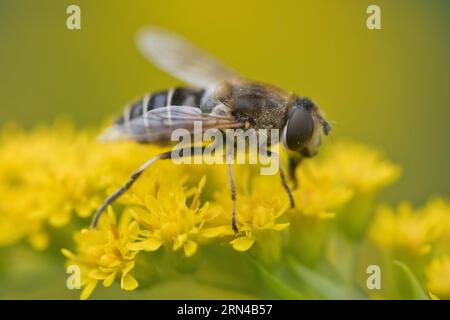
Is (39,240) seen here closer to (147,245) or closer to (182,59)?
(147,245)

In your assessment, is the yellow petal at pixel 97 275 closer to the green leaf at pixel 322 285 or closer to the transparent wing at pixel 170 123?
the transparent wing at pixel 170 123

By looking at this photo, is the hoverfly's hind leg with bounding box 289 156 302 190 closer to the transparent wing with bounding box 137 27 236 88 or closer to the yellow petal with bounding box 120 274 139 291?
the transparent wing with bounding box 137 27 236 88

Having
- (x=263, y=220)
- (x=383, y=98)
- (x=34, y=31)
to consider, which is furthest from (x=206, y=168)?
(x=34, y=31)

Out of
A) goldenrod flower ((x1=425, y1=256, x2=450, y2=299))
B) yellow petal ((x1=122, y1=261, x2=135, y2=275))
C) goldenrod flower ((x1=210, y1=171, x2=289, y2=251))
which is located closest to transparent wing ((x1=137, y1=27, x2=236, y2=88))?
goldenrod flower ((x1=210, y1=171, x2=289, y2=251))

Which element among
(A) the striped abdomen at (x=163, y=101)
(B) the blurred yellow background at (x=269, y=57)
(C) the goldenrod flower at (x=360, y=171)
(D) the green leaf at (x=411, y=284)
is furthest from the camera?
(B) the blurred yellow background at (x=269, y=57)

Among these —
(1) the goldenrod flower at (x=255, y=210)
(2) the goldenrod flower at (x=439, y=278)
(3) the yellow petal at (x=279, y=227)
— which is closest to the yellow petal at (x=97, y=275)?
(1) the goldenrod flower at (x=255, y=210)
